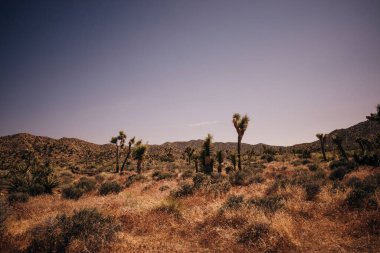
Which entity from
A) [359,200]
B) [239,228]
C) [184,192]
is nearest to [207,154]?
[184,192]

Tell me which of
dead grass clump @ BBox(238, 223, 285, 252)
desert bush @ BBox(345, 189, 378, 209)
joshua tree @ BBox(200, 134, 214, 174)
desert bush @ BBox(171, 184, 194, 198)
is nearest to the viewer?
dead grass clump @ BBox(238, 223, 285, 252)

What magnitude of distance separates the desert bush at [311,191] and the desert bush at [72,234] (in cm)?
829

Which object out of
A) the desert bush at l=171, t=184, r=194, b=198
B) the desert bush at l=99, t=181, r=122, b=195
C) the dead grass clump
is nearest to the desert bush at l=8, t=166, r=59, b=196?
the desert bush at l=99, t=181, r=122, b=195

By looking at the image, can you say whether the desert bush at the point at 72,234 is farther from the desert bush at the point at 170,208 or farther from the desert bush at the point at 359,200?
the desert bush at the point at 359,200

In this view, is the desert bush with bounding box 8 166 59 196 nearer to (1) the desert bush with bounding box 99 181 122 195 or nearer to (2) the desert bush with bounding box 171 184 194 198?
(1) the desert bush with bounding box 99 181 122 195

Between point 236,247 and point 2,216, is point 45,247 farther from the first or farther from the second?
point 236,247

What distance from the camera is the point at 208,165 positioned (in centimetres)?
2292

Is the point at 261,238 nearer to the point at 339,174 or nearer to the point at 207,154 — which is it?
the point at 339,174

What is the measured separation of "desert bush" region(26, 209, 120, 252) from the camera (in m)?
5.73

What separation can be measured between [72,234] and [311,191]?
32.7 feet

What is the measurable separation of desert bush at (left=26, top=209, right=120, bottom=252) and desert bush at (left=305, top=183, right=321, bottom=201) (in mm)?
8293

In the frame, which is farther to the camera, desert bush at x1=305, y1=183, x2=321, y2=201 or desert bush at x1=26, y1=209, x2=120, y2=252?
desert bush at x1=305, y1=183, x2=321, y2=201

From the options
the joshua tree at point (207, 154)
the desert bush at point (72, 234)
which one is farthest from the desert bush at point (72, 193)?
the joshua tree at point (207, 154)

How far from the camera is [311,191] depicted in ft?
33.5
